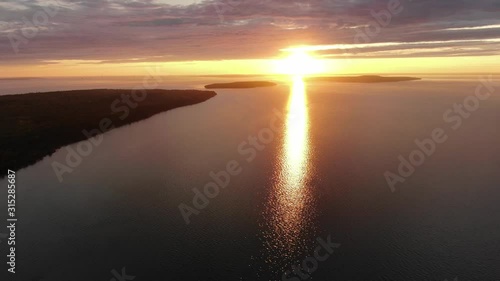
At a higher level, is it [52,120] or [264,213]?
[52,120]

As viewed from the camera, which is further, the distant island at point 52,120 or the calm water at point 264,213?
the distant island at point 52,120

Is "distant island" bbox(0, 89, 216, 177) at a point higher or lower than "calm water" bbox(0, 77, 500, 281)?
higher

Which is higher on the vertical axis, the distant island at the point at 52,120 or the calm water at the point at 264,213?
the distant island at the point at 52,120

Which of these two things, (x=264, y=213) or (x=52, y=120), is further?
(x=52, y=120)

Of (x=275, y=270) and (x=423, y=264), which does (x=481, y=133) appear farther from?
(x=275, y=270)

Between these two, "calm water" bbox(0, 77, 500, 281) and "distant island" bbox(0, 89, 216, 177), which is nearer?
"calm water" bbox(0, 77, 500, 281)
